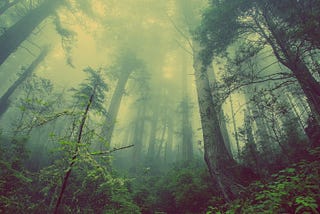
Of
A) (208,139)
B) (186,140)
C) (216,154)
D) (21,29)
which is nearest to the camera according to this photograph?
(216,154)

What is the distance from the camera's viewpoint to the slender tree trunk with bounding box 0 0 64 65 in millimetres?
7373

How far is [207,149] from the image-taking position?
20.2ft

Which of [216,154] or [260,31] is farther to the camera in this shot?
[260,31]

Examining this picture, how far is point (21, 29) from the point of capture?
26.1 ft

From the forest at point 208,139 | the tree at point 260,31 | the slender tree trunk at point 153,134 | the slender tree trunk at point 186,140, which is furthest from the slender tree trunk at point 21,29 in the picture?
the slender tree trunk at point 153,134

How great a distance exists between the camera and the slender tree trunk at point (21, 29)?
7373 millimetres

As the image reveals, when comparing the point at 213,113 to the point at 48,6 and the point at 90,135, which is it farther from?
the point at 48,6

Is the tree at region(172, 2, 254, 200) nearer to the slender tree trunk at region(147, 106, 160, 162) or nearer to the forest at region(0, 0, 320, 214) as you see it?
the forest at region(0, 0, 320, 214)

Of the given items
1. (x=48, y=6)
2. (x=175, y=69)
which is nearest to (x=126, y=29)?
(x=48, y=6)

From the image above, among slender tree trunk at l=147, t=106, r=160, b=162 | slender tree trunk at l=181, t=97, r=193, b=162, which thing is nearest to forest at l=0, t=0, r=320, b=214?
slender tree trunk at l=181, t=97, r=193, b=162

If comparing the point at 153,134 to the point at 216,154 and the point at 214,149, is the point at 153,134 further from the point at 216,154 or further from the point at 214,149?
the point at 216,154

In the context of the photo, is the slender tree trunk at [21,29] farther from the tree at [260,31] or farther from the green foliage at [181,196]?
the green foliage at [181,196]

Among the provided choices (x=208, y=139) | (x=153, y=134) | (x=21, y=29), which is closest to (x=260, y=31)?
(x=208, y=139)

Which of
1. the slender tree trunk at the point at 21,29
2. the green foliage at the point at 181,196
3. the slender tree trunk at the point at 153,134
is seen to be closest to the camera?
the green foliage at the point at 181,196
